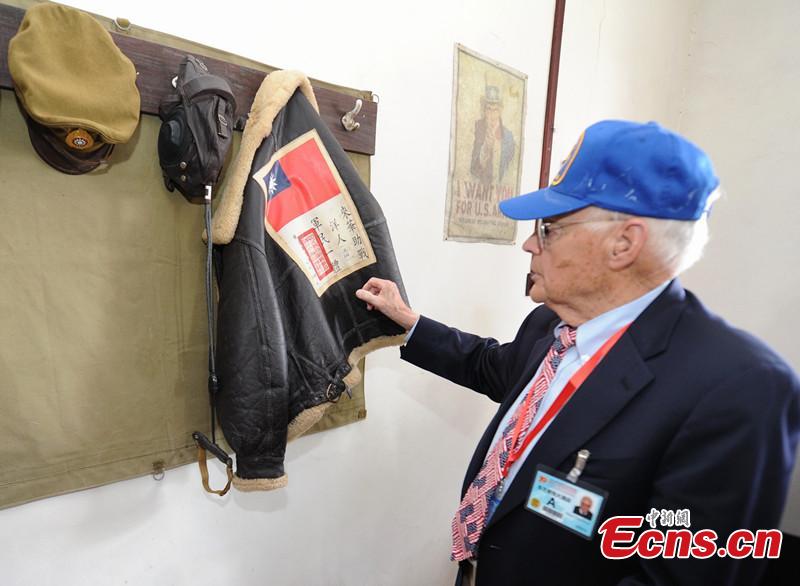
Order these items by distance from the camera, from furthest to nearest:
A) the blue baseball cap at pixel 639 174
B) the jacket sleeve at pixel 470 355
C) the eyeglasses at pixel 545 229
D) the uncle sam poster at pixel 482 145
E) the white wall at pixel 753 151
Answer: the white wall at pixel 753 151 < the uncle sam poster at pixel 482 145 < the jacket sleeve at pixel 470 355 < the eyeglasses at pixel 545 229 < the blue baseball cap at pixel 639 174

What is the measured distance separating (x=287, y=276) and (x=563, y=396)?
0.56m

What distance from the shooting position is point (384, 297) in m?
0.96

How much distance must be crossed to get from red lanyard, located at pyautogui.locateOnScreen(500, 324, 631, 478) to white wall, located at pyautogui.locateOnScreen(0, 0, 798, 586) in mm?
539

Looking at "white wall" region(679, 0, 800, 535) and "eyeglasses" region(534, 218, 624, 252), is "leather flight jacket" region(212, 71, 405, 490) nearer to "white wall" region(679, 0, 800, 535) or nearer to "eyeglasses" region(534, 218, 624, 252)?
"eyeglasses" region(534, 218, 624, 252)

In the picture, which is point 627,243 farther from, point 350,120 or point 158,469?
point 158,469

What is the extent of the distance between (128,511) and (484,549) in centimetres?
70

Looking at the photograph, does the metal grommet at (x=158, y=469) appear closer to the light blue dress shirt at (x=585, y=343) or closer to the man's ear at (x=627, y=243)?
the light blue dress shirt at (x=585, y=343)

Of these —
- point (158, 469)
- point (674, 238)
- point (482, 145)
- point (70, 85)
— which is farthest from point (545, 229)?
point (158, 469)

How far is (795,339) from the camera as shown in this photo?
2.05m

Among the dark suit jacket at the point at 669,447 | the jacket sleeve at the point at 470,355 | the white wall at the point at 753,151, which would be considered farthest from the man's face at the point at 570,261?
the white wall at the point at 753,151

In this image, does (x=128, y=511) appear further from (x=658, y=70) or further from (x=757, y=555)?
(x=658, y=70)

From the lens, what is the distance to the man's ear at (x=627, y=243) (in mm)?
707

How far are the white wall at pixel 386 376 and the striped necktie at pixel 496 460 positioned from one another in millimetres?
444

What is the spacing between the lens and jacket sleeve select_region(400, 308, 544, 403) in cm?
106
